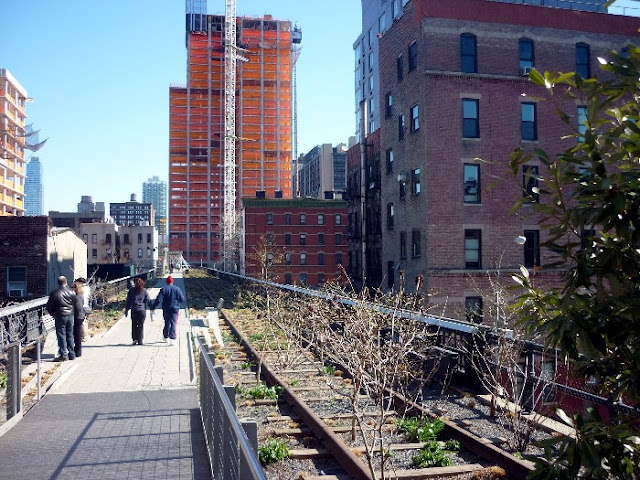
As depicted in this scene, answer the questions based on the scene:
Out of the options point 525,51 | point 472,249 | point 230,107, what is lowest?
point 472,249

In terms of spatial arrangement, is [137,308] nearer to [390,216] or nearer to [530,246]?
[530,246]

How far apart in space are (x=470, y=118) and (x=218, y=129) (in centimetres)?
12952

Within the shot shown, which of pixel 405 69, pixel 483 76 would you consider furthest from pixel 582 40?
pixel 405 69

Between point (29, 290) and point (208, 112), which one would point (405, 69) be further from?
point (208, 112)

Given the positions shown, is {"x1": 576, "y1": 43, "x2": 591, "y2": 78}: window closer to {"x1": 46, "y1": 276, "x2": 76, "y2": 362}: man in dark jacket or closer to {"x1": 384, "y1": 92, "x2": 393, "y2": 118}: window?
{"x1": 384, "y1": 92, "x2": 393, "y2": 118}: window

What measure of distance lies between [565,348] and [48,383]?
9.95 meters

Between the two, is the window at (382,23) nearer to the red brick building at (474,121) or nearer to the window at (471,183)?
the red brick building at (474,121)

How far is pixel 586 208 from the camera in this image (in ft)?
10.2

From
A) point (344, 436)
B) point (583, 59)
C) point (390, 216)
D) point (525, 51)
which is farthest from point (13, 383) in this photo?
point (583, 59)

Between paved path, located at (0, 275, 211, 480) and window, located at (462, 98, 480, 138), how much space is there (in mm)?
24737

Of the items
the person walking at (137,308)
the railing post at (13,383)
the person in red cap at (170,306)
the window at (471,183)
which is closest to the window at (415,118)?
the window at (471,183)

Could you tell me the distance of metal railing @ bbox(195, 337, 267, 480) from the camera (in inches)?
132

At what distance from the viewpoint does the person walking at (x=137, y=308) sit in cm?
1531

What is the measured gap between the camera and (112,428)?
805cm
